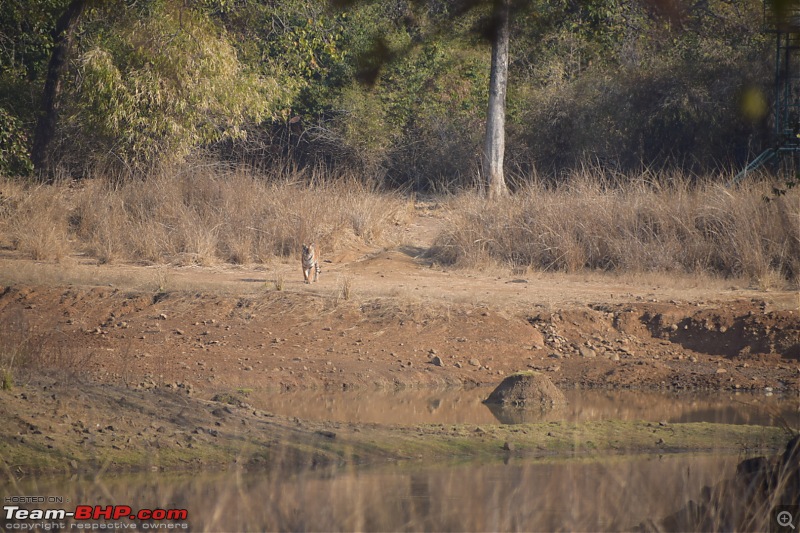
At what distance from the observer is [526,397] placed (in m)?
9.65

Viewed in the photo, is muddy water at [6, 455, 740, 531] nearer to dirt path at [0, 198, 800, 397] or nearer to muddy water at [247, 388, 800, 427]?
muddy water at [247, 388, 800, 427]

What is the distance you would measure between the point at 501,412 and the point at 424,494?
2.99m

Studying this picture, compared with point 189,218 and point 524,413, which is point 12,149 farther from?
point 524,413

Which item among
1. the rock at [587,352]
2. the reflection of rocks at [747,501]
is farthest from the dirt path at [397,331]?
the reflection of rocks at [747,501]

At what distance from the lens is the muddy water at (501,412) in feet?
30.7

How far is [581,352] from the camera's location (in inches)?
465

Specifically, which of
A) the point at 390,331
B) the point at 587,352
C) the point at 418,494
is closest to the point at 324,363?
the point at 390,331

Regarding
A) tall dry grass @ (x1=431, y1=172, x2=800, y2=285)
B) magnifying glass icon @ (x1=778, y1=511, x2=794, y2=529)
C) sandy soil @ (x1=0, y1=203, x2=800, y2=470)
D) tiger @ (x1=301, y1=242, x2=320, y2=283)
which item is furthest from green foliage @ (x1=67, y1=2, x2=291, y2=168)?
magnifying glass icon @ (x1=778, y1=511, x2=794, y2=529)

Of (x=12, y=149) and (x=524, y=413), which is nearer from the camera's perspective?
(x=524, y=413)

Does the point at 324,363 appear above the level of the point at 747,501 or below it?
above

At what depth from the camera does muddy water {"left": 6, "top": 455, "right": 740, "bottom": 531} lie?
564 cm

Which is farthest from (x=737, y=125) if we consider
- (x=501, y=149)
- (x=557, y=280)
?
(x=557, y=280)

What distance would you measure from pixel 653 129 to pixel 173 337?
41.4 ft

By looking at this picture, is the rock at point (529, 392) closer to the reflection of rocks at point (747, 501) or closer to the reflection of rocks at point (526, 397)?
the reflection of rocks at point (526, 397)
